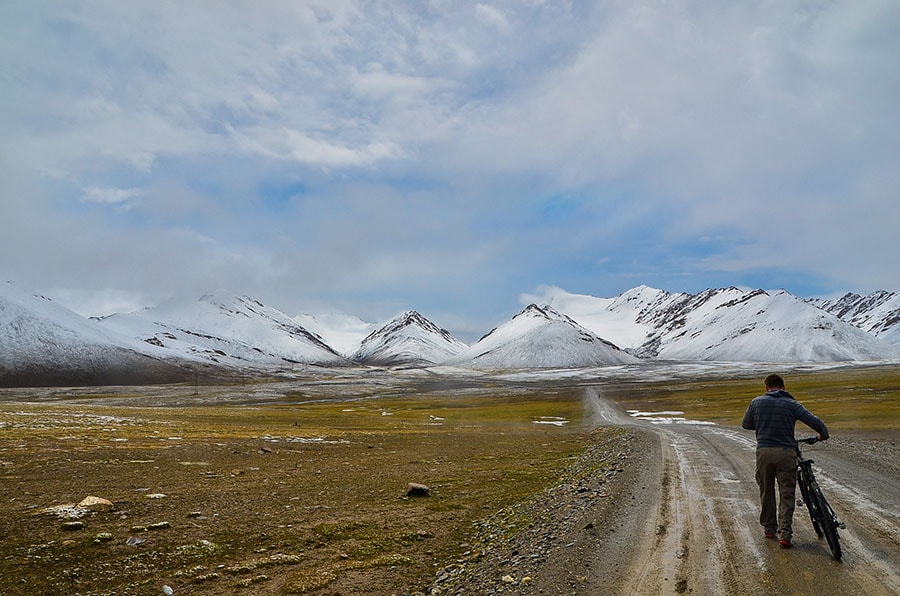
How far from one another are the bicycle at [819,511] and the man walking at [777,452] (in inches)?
9.3

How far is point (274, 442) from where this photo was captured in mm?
36938

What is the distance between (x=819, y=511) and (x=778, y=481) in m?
0.95

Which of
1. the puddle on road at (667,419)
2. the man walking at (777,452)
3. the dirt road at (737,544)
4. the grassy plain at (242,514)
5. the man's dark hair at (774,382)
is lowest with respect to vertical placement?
the puddle on road at (667,419)

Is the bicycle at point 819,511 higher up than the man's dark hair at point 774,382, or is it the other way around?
the man's dark hair at point 774,382

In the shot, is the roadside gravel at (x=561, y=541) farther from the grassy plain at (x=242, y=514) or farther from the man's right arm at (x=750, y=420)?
the man's right arm at (x=750, y=420)

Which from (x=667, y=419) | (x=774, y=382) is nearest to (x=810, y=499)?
(x=774, y=382)

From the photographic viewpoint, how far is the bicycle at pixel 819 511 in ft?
35.5

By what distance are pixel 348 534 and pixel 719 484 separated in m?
13.5

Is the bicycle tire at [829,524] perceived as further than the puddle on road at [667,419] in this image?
No

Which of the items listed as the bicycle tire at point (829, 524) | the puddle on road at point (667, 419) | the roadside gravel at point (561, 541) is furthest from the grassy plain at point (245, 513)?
the puddle on road at point (667, 419)

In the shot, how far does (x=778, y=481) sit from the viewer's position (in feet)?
40.3

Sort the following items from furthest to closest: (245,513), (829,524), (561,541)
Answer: (245,513) < (561,541) < (829,524)

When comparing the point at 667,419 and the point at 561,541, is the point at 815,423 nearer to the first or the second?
the point at 561,541

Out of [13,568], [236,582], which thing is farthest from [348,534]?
[13,568]
